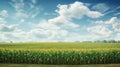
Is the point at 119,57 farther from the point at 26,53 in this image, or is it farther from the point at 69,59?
the point at 26,53

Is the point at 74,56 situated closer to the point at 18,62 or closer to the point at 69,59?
the point at 69,59

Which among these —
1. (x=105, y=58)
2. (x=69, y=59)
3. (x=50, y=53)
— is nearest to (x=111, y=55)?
(x=105, y=58)

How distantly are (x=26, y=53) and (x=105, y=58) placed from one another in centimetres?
946

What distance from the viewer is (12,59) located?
28781 millimetres

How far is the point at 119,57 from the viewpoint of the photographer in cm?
2869

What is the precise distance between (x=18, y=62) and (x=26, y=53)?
4.69ft

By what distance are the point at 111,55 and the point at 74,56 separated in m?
4.49

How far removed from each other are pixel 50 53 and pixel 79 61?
3532 mm

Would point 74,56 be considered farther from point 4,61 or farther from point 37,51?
point 4,61

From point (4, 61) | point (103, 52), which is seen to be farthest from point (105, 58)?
point (4, 61)

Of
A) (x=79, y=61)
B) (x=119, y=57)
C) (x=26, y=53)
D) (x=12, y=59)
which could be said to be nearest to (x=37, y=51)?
(x=26, y=53)

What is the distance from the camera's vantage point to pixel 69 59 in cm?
2797

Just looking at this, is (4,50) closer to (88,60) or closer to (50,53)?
(50,53)

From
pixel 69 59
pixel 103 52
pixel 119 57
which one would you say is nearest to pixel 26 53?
pixel 69 59
